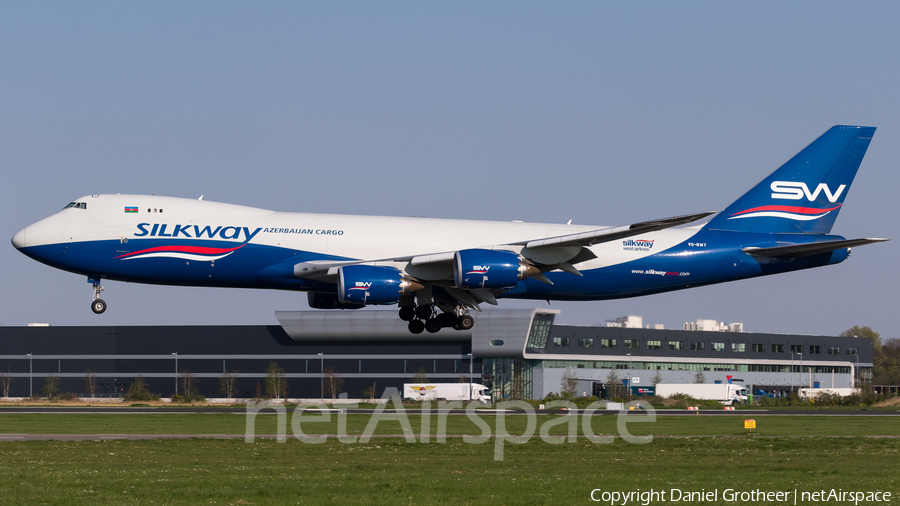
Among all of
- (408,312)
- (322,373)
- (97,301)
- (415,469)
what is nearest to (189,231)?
(97,301)

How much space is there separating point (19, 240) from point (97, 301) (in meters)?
4.21

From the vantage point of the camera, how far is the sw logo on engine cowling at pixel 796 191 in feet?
164

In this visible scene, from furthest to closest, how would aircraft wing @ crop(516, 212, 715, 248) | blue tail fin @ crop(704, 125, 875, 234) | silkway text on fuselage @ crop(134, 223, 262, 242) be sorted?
1. blue tail fin @ crop(704, 125, 875, 234)
2. silkway text on fuselage @ crop(134, 223, 262, 242)
3. aircraft wing @ crop(516, 212, 715, 248)

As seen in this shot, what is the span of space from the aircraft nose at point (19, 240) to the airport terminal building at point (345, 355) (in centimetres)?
8648

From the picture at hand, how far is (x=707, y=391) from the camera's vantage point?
125 metres

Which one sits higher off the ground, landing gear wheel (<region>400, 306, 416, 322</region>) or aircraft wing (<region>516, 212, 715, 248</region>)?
aircraft wing (<region>516, 212, 715, 248</region>)

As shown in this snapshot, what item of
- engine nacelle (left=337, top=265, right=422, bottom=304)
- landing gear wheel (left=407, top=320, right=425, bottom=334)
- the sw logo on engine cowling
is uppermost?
the sw logo on engine cowling

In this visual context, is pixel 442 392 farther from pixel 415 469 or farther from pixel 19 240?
pixel 415 469

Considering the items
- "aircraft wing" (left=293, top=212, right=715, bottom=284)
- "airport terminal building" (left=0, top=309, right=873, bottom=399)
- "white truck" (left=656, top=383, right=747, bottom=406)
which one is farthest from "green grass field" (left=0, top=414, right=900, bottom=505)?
"airport terminal building" (left=0, top=309, right=873, bottom=399)

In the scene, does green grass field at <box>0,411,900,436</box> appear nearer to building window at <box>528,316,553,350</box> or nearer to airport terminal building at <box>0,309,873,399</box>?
airport terminal building at <box>0,309,873,399</box>

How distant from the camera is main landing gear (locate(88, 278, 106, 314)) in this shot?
4294 centimetres

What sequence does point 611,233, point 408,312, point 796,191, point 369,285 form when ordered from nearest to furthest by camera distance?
1. point 611,233
2. point 369,285
3. point 408,312
4. point 796,191

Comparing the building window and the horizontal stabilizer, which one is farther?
the building window

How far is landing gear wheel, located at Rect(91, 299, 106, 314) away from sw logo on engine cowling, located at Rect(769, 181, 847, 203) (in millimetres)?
33496
